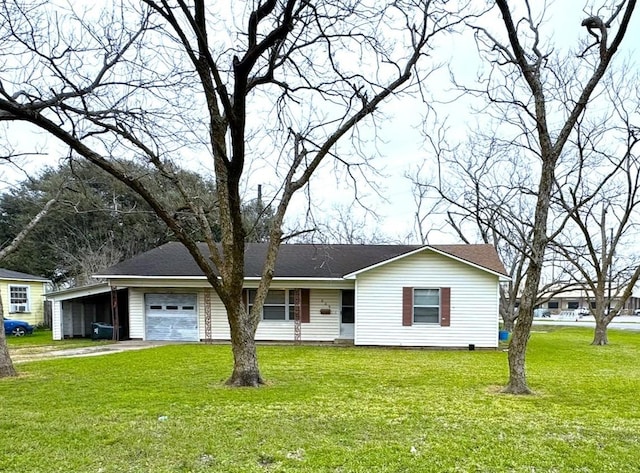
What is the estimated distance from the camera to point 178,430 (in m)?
5.52

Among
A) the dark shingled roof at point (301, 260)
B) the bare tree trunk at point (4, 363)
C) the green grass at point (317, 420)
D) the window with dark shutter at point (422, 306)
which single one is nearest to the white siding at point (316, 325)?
the dark shingled roof at point (301, 260)

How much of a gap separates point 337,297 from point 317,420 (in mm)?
10914

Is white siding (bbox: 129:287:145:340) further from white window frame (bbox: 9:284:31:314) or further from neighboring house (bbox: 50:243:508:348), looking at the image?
white window frame (bbox: 9:284:31:314)

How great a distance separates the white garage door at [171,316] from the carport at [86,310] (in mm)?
1141

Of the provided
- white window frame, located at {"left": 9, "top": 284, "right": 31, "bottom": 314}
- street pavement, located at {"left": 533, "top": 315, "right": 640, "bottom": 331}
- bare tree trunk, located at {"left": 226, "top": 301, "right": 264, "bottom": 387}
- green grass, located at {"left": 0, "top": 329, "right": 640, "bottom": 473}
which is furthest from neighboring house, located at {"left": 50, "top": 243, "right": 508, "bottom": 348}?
street pavement, located at {"left": 533, "top": 315, "right": 640, "bottom": 331}

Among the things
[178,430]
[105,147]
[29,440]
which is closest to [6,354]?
[105,147]

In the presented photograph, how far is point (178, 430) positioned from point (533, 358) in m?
10.3

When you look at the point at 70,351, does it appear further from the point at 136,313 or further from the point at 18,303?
the point at 18,303

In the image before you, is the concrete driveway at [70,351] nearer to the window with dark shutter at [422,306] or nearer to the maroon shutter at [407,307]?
the maroon shutter at [407,307]

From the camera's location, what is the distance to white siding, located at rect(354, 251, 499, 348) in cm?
1523

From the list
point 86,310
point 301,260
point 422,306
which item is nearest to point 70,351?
point 86,310

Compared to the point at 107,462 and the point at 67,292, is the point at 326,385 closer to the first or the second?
the point at 107,462

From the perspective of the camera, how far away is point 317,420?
6.03m

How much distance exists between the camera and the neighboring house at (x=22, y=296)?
21.2 meters
